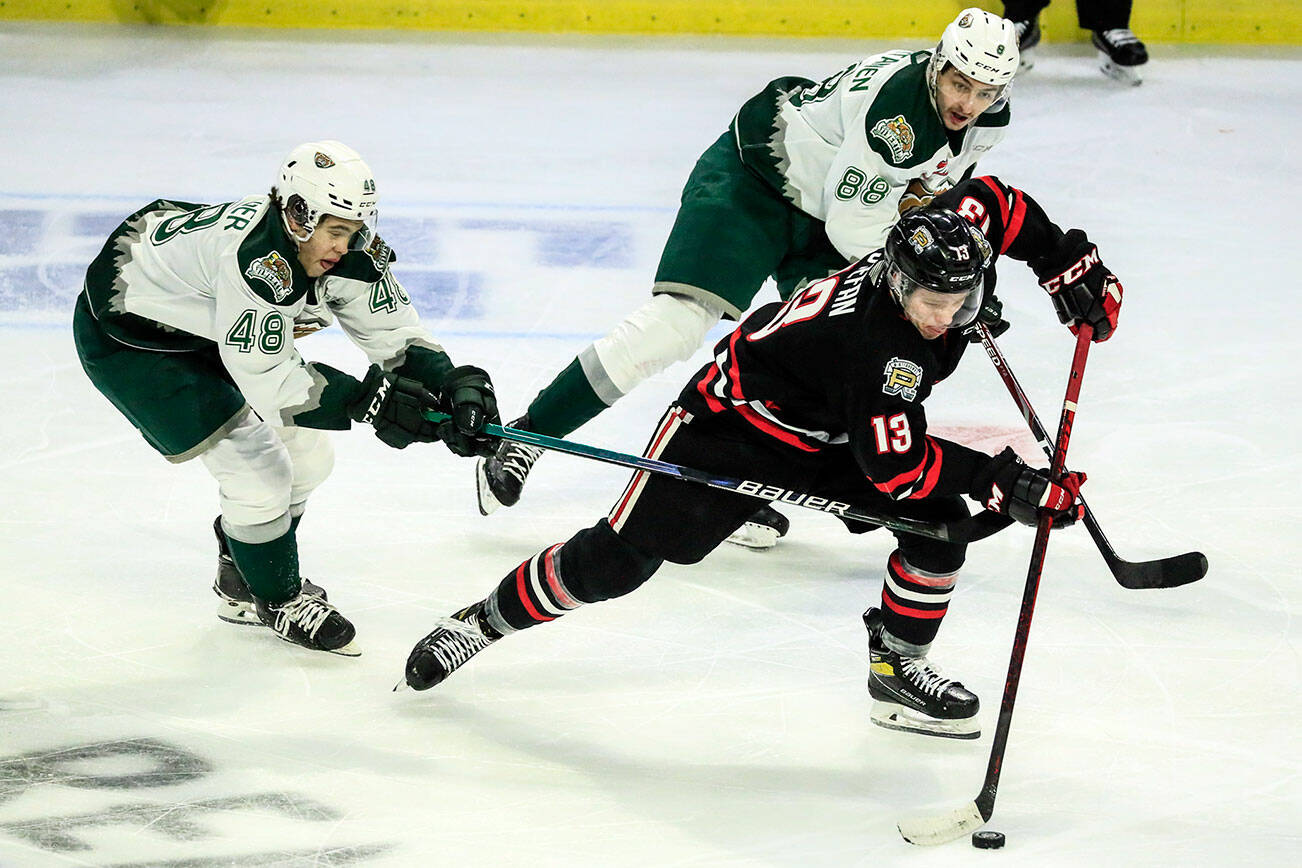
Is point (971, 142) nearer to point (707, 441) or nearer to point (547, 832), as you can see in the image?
point (707, 441)

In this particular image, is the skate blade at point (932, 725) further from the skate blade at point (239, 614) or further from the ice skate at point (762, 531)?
the skate blade at point (239, 614)

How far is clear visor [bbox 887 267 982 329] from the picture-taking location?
2598 mm

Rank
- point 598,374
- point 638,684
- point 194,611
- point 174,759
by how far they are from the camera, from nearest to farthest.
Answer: point 174,759, point 638,684, point 194,611, point 598,374

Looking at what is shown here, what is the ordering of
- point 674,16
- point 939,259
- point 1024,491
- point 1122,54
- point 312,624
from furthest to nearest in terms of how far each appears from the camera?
point 674,16 → point 1122,54 → point 312,624 → point 1024,491 → point 939,259

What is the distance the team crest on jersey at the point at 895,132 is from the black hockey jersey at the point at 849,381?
560 mm

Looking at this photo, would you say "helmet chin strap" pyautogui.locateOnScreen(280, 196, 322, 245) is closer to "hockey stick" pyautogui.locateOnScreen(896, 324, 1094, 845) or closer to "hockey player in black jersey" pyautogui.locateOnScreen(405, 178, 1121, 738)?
"hockey player in black jersey" pyautogui.locateOnScreen(405, 178, 1121, 738)

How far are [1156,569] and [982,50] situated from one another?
1139 mm

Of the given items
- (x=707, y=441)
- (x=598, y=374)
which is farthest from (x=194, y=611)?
(x=707, y=441)

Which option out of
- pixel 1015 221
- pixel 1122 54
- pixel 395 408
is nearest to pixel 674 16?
pixel 1122 54

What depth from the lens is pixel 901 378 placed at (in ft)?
8.61

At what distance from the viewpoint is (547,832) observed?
2734 millimetres

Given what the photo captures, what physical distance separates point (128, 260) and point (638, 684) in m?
1.33

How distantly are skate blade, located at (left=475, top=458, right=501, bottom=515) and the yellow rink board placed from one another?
497 cm

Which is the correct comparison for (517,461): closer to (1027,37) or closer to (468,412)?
(468,412)
